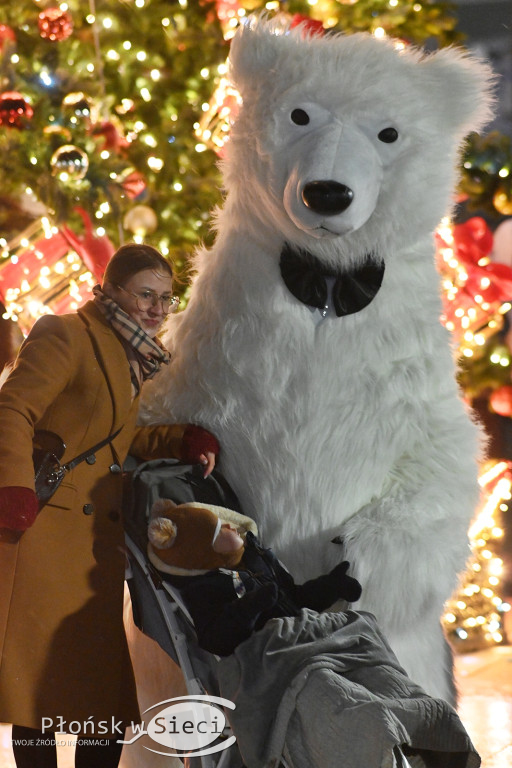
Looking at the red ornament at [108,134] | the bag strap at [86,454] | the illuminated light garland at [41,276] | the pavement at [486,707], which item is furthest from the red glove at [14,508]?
the red ornament at [108,134]

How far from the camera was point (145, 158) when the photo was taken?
338 cm

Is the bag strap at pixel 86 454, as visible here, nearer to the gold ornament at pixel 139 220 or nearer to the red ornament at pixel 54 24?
the gold ornament at pixel 139 220

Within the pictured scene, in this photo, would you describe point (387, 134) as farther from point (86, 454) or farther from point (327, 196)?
point (86, 454)

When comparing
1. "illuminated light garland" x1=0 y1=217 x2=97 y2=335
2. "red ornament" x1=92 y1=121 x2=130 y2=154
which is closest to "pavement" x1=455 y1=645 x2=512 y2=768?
"illuminated light garland" x1=0 y1=217 x2=97 y2=335

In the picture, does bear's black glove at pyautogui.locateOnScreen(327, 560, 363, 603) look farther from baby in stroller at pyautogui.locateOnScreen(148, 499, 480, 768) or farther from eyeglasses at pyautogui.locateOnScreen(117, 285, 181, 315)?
eyeglasses at pyautogui.locateOnScreen(117, 285, 181, 315)

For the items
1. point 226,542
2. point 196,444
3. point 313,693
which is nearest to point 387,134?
A: point 196,444

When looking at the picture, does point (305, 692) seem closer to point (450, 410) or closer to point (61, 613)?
point (61, 613)

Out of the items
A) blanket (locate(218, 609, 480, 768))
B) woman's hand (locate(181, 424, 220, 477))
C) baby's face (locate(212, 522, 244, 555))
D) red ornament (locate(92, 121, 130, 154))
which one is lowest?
blanket (locate(218, 609, 480, 768))

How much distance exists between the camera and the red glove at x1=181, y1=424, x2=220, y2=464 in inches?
77.7

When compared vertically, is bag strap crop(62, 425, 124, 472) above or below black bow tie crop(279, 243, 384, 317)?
below

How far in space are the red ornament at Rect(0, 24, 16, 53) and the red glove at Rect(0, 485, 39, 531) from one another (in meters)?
1.90

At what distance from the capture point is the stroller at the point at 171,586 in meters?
1.75

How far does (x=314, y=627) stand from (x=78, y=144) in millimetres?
1961

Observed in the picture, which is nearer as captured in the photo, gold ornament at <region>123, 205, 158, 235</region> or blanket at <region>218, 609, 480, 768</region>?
blanket at <region>218, 609, 480, 768</region>
